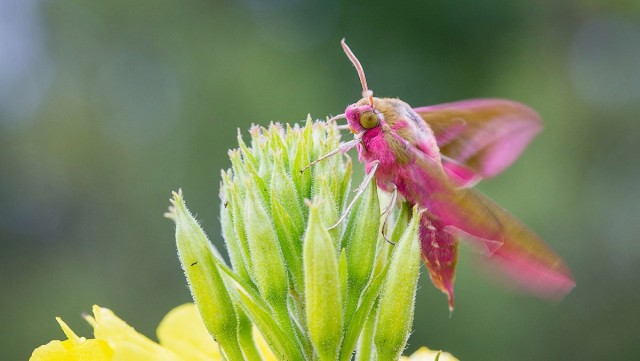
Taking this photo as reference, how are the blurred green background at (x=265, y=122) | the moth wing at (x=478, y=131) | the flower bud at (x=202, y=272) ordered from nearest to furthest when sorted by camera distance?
the flower bud at (x=202, y=272) < the moth wing at (x=478, y=131) < the blurred green background at (x=265, y=122)

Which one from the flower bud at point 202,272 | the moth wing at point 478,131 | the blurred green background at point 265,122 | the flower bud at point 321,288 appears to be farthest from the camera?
the blurred green background at point 265,122

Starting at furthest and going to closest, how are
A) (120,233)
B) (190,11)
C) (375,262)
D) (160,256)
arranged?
1. (190,11)
2. (120,233)
3. (160,256)
4. (375,262)

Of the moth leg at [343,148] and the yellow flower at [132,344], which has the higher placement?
the moth leg at [343,148]

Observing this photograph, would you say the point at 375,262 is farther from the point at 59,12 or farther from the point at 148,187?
the point at 59,12

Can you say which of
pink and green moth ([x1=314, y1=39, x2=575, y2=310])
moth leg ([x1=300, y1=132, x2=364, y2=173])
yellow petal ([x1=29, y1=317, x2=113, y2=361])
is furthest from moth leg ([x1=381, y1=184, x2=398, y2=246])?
yellow petal ([x1=29, y1=317, x2=113, y2=361])

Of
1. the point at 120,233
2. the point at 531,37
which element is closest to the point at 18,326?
the point at 120,233

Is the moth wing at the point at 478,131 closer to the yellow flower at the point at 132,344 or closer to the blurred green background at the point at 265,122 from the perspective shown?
the yellow flower at the point at 132,344

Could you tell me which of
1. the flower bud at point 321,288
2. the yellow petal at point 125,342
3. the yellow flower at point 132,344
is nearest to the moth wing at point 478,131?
the flower bud at point 321,288
